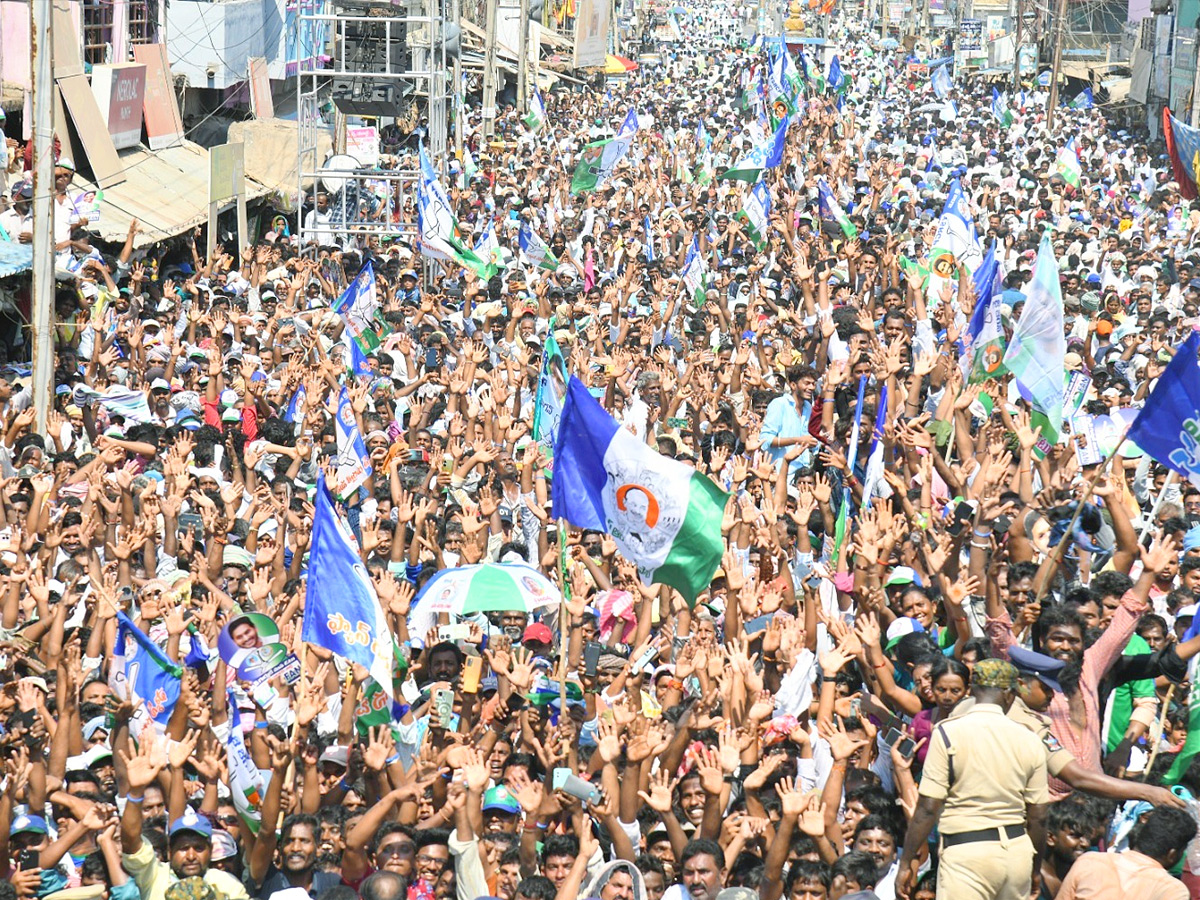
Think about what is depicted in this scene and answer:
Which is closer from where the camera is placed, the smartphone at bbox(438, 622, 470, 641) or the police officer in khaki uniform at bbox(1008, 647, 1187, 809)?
the police officer in khaki uniform at bbox(1008, 647, 1187, 809)

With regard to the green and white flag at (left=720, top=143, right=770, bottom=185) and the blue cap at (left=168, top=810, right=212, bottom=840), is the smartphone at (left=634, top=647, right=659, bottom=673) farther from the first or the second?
the green and white flag at (left=720, top=143, right=770, bottom=185)

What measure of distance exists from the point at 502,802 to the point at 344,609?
3.58 feet

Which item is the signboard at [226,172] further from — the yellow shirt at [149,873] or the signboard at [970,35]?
the signboard at [970,35]

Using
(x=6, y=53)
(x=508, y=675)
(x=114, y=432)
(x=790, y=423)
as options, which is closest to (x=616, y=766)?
(x=508, y=675)

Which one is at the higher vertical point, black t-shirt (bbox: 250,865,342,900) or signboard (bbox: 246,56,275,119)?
black t-shirt (bbox: 250,865,342,900)

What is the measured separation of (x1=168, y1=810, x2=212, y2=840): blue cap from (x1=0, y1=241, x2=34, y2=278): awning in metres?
8.40

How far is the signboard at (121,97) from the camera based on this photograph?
65.0 ft

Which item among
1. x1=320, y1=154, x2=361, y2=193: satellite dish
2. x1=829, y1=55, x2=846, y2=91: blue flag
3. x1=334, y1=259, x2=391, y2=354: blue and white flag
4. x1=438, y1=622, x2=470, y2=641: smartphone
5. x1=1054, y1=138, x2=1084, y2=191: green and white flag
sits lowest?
x1=829, y1=55, x2=846, y2=91: blue flag

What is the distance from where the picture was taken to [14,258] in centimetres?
1357

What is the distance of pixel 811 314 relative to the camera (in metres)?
12.8

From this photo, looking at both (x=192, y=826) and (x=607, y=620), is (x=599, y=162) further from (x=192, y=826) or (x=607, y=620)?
(x=192, y=826)

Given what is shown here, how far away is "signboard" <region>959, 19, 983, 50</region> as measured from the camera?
178ft

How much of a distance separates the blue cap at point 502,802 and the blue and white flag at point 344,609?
68 centimetres

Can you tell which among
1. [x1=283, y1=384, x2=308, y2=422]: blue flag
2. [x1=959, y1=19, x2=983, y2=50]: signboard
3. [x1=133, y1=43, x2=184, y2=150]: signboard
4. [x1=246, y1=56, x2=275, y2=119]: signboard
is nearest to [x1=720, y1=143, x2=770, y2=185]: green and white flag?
[x1=133, y1=43, x2=184, y2=150]: signboard
